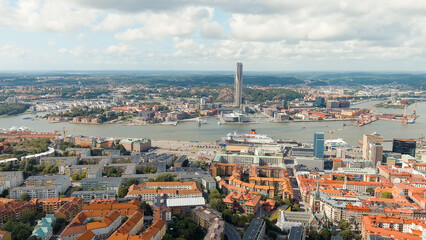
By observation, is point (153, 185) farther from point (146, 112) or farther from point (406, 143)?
point (146, 112)

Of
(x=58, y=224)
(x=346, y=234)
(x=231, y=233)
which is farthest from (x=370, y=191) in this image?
(x=58, y=224)

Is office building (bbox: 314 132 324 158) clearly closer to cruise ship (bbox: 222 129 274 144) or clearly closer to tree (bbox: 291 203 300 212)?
cruise ship (bbox: 222 129 274 144)

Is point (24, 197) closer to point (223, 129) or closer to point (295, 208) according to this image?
point (295, 208)

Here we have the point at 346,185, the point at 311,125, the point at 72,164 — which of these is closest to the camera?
the point at 346,185

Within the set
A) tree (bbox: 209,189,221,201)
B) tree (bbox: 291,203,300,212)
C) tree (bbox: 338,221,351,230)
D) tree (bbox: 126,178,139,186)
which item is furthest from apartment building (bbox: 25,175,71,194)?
tree (bbox: 338,221,351,230)

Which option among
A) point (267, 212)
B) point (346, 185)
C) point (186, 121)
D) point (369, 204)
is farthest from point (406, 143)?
point (186, 121)
